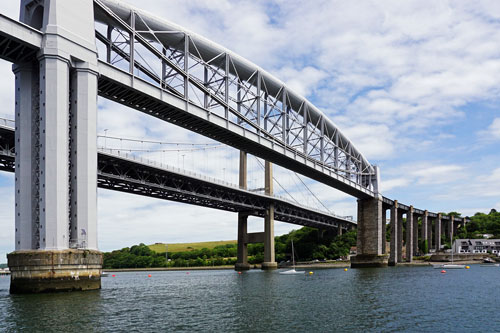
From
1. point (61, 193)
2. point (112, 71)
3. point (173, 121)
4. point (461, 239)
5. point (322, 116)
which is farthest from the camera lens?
point (461, 239)

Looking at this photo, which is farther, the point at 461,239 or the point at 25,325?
the point at 461,239

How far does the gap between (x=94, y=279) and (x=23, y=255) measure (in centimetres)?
575

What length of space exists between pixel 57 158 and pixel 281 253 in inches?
5408

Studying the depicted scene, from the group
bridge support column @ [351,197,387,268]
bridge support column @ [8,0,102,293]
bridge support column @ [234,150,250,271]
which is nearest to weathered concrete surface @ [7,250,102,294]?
bridge support column @ [8,0,102,293]

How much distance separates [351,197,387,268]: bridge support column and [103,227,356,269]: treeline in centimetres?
4110

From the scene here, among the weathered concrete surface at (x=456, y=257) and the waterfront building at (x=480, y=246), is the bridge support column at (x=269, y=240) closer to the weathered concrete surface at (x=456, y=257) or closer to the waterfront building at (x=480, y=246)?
the weathered concrete surface at (x=456, y=257)

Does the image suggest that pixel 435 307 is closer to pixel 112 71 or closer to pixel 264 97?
pixel 112 71

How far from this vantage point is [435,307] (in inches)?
1388

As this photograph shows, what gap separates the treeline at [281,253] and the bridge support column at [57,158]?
380ft

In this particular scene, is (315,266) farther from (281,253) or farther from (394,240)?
(281,253)

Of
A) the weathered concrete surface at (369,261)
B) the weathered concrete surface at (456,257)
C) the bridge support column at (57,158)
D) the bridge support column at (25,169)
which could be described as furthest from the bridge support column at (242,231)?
the bridge support column at (25,169)

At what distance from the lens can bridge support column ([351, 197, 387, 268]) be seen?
106 m

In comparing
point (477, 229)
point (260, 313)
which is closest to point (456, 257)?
point (477, 229)

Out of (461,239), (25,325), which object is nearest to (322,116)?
(25,325)
